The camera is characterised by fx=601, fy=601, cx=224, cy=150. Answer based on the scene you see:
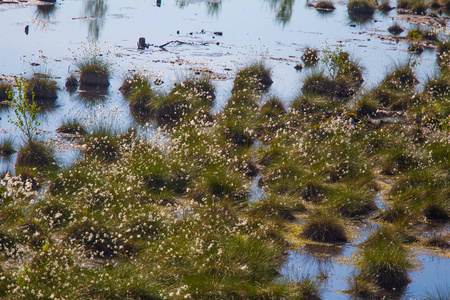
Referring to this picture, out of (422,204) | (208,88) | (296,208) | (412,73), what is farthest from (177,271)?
(412,73)

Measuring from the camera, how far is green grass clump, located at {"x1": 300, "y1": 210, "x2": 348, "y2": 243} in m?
9.74

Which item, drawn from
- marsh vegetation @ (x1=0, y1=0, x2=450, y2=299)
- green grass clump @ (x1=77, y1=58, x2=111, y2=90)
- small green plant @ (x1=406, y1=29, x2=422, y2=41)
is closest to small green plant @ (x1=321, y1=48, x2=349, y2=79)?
marsh vegetation @ (x1=0, y1=0, x2=450, y2=299)

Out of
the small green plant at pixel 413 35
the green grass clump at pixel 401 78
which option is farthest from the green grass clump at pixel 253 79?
the small green plant at pixel 413 35

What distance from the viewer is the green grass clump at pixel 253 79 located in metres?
18.0

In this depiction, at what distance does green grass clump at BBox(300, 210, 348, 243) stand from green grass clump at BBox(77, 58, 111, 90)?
10.7 meters

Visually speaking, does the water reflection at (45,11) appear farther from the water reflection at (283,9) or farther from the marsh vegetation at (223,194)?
the marsh vegetation at (223,194)

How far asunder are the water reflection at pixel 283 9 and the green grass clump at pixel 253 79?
13.8 meters

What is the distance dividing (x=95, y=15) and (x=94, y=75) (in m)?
13.7

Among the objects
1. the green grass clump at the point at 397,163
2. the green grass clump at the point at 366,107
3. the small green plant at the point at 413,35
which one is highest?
the small green plant at the point at 413,35

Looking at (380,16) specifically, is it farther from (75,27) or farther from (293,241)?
(293,241)

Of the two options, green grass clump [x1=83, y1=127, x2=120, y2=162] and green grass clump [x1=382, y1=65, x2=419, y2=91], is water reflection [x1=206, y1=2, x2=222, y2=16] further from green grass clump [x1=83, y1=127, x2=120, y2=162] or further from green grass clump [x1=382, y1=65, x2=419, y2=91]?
green grass clump [x1=83, y1=127, x2=120, y2=162]

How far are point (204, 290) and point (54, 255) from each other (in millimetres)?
2059

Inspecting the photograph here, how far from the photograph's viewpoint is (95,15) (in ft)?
103

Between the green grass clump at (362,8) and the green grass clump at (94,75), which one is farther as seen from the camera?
the green grass clump at (362,8)
